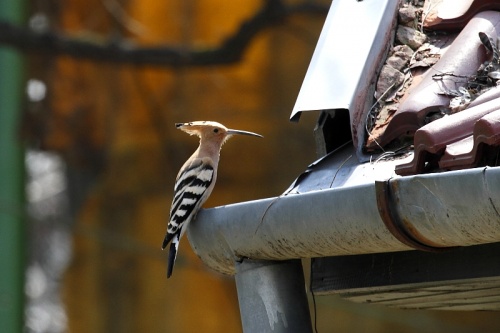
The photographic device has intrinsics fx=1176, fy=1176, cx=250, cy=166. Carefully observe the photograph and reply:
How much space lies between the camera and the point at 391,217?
2.92 m

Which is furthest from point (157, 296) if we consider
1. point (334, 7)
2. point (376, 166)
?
point (376, 166)

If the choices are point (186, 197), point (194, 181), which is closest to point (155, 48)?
point (194, 181)

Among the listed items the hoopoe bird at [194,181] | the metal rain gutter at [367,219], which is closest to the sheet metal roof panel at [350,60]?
the metal rain gutter at [367,219]

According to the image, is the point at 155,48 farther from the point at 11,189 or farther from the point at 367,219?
the point at 367,219

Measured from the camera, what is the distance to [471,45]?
144 inches

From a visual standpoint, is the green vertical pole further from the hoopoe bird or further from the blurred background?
the hoopoe bird

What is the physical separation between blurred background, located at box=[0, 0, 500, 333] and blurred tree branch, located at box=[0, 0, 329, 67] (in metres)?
0.25

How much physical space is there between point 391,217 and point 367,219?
84 mm

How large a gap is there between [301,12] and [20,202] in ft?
9.20

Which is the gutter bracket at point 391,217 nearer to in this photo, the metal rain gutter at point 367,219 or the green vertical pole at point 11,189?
the metal rain gutter at point 367,219

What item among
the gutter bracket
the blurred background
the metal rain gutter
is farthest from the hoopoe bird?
the blurred background

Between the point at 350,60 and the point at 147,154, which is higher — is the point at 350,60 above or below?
above

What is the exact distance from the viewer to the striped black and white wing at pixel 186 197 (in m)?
5.21

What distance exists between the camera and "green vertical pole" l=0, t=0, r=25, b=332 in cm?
899
